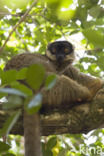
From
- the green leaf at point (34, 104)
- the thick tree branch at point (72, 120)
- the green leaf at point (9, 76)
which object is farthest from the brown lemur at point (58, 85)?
the green leaf at point (34, 104)

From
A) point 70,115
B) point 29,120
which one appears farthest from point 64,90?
point 29,120

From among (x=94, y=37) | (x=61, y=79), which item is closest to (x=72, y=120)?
(x=61, y=79)

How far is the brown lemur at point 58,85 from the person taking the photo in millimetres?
3291

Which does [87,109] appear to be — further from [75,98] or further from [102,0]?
[102,0]

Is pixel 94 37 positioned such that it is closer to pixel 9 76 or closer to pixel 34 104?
pixel 34 104

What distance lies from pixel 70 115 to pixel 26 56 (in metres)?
1.43

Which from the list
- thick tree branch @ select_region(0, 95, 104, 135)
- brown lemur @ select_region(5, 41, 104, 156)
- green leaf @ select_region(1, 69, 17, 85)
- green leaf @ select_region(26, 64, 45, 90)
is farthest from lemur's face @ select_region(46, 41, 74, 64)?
green leaf @ select_region(26, 64, 45, 90)

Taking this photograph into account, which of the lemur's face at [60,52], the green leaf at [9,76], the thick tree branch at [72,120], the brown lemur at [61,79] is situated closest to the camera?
the green leaf at [9,76]

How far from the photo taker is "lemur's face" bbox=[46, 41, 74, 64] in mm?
5244

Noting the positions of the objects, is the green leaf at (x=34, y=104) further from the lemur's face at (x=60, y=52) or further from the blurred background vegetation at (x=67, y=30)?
the lemur's face at (x=60, y=52)

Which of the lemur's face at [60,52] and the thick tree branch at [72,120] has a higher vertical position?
the lemur's face at [60,52]

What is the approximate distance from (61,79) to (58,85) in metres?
0.13

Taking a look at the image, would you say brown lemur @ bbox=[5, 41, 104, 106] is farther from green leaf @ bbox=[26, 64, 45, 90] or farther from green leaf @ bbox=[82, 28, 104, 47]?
green leaf @ bbox=[26, 64, 45, 90]

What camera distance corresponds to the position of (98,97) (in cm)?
396
